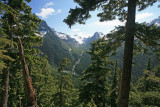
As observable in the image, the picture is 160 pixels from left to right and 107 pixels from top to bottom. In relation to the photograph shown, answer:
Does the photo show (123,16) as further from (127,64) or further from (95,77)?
(95,77)

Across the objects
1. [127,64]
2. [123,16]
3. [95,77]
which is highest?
[123,16]

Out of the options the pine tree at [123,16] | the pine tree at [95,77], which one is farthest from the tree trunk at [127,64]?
the pine tree at [95,77]

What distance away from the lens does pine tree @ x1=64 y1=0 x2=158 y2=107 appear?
218 inches

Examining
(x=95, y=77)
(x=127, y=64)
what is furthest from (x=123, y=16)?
(x=95, y=77)

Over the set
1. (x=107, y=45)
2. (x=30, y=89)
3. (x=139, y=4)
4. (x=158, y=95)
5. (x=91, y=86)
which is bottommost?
(x=158, y=95)

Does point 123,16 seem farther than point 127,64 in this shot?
Yes

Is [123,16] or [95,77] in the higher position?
[123,16]

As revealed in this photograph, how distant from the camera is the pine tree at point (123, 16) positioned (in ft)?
18.1

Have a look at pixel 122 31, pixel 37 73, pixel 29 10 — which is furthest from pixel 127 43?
pixel 37 73

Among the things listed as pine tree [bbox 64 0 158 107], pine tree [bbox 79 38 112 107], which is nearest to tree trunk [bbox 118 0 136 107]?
pine tree [bbox 64 0 158 107]

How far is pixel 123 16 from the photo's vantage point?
287 inches

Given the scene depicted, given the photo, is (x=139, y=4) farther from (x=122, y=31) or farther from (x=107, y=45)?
(x=107, y=45)

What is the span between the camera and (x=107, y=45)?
6.44 meters

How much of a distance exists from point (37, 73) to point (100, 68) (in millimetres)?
10956
